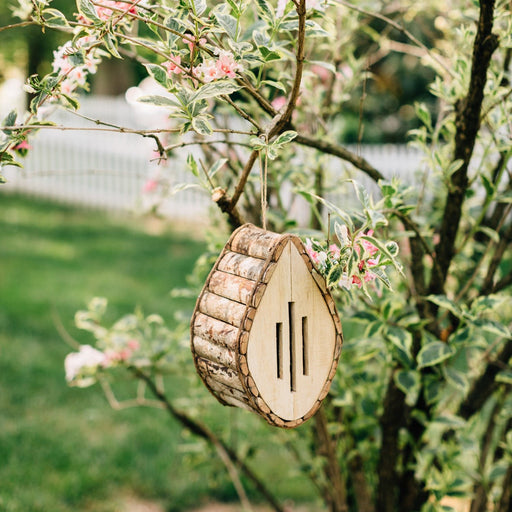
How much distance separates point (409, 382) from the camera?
5.76ft

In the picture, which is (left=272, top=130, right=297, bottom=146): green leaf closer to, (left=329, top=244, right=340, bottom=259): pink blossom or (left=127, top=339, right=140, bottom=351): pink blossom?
(left=329, top=244, right=340, bottom=259): pink blossom

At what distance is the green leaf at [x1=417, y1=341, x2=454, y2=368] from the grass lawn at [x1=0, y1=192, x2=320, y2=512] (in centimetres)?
99

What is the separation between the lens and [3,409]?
360 centimetres

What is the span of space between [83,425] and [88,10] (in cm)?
272

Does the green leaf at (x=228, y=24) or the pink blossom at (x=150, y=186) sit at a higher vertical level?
the green leaf at (x=228, y=24)

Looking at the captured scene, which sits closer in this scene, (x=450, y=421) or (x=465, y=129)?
(x=465, y=129)

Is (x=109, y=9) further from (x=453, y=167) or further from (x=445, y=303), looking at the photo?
(x=445, y=303)

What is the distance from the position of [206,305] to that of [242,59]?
17.7 inches

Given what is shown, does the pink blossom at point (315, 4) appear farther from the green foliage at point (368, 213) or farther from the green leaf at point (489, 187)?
the green leaf at point (489, 187)

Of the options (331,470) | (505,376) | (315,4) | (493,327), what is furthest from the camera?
(331,470)

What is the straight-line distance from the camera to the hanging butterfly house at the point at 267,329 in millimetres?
1162

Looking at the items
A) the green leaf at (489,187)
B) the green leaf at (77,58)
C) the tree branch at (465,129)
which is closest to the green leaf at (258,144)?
the green leaf at (77,58)

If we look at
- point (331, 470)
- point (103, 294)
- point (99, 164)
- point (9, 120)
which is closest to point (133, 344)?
point (331, 470)

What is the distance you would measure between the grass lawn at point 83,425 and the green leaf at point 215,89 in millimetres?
1631
